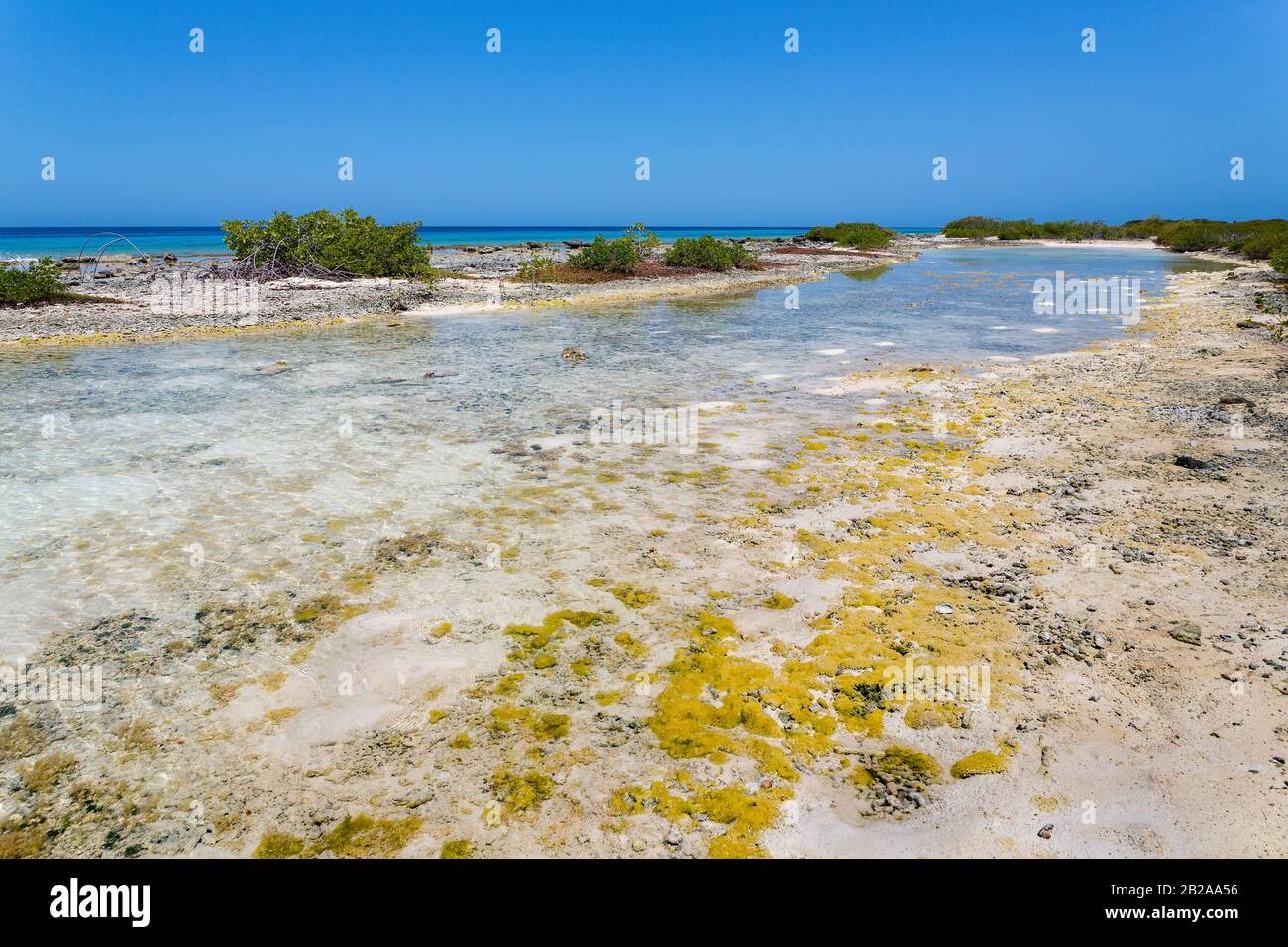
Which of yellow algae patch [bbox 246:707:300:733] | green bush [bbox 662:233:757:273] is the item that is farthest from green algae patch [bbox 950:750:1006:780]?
green bush [bbox 662:233:757:273]

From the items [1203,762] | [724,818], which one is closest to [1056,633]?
[1203,762]

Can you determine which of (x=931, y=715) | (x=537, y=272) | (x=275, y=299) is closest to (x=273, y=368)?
(x=275, y=299)

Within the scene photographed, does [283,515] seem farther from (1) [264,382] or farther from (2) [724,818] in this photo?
(1) [264,382]

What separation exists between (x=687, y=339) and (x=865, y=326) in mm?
6864

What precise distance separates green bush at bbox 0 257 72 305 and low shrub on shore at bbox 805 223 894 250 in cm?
7160

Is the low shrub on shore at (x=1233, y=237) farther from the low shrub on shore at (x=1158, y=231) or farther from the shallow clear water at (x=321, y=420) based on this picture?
the shallow clear water at (x=321, y=420)

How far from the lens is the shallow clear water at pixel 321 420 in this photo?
6.84m

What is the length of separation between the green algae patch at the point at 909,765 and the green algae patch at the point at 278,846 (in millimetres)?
3466

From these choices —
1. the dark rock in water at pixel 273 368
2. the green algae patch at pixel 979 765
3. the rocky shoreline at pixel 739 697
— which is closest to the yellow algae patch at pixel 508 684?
the rocky shoreline at pixel 739 697

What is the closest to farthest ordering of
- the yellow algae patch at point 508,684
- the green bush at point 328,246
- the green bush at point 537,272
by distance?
the yellow algae patch at point 508,684, the green bush at point 328,246, the green bush at point 537,272

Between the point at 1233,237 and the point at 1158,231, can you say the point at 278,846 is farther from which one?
the point at 1158,231

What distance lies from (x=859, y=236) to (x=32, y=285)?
245 feet

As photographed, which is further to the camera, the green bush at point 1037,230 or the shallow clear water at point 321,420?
the green bush at point 1037,230

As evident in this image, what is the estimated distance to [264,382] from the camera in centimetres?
1450
